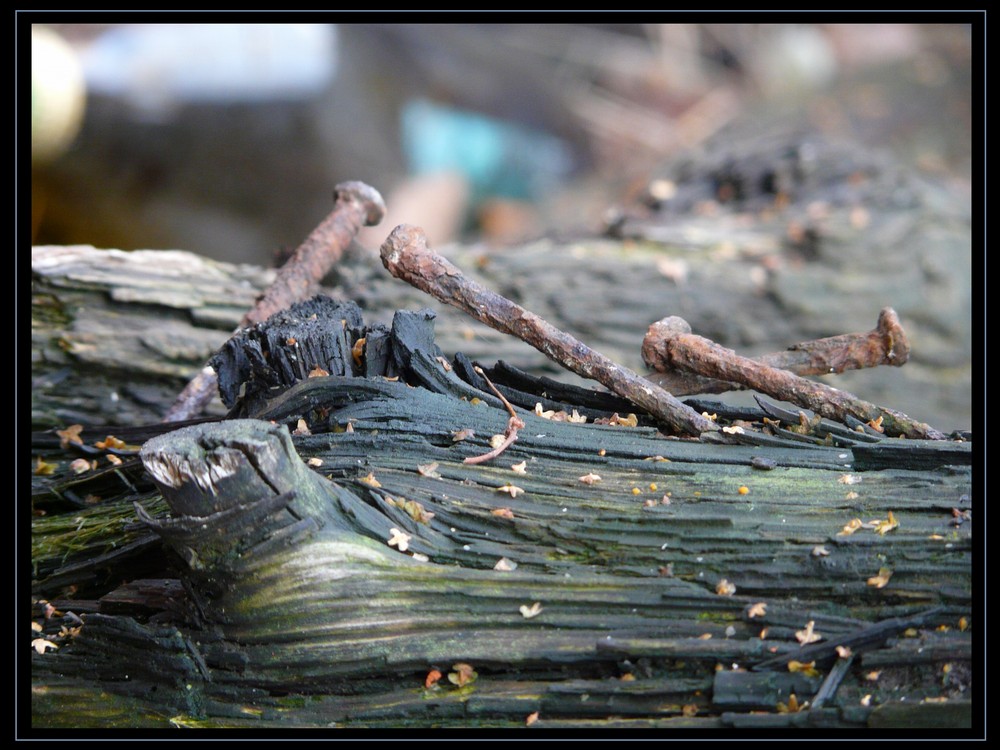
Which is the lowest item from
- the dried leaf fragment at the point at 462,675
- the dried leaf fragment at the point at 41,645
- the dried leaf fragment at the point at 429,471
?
the dried leaf fragment at the point at 41,645

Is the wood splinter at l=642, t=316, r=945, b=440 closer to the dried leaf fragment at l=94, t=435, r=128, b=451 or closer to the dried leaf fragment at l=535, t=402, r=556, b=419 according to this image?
the dried leaf fragment at l=535, t=402, r=556, b=419

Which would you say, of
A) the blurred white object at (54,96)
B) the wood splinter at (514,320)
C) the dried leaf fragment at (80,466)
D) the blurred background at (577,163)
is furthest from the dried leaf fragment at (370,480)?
the blurred white object at (54,96)

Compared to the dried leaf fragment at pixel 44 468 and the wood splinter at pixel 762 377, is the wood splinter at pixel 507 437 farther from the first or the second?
the dried leaf fragment at pixel 44 468

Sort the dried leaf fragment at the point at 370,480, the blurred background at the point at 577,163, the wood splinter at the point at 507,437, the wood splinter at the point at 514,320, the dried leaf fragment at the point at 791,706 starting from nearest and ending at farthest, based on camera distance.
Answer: the dried leaf fragment at the point at 791,706 → the dried leaf fragment at the point at 370,480 → the wood splinter at the point at 507,437 → the wood splinter at the point at 514,320 → the blurred background at the point at 577,163

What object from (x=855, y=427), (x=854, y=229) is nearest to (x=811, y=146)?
(x=854, y=229)

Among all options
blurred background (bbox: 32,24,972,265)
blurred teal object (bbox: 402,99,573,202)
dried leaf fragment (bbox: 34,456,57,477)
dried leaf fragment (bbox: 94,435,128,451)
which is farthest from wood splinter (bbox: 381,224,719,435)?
blurred teal object (bbox: 402,99,573,202)

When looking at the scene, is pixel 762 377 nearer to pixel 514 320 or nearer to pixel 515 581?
pixel 514 320
